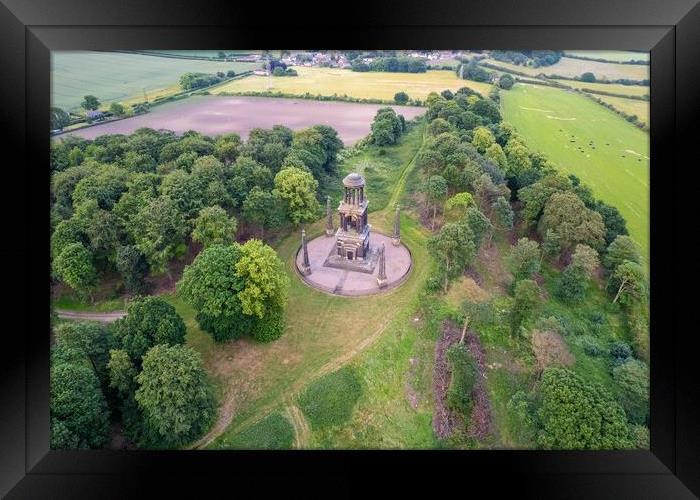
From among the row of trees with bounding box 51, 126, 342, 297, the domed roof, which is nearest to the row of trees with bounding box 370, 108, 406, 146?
the row of trees with bounding box 51, 126, 342, 297

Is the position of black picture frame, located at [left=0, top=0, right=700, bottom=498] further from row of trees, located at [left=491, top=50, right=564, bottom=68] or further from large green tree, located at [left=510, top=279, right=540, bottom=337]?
row of trees, located at [left=491, top=50, right=564, bottom=68]

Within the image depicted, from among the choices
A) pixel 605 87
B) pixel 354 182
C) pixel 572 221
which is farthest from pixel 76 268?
pixel 605 87

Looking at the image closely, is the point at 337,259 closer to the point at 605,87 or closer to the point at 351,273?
the point at 351,273

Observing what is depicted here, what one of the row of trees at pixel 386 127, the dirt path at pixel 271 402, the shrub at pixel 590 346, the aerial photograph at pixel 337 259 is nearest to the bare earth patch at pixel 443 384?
the aerial photograph at pixel 337 259

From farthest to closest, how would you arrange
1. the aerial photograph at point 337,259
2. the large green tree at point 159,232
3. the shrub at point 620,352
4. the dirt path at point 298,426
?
the large green tree at point 159,232 → the shrub at point 620,352 → the dirt path at point 298,426 → the aerial photograph at point 337,259

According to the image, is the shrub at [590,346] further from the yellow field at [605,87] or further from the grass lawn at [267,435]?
the grass lawn at [267,435]
